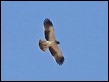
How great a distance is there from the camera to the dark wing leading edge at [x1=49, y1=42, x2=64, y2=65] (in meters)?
32.8

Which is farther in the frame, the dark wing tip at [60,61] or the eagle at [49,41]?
the dark wing tip at [60,61]

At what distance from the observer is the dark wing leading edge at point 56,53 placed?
108 ft

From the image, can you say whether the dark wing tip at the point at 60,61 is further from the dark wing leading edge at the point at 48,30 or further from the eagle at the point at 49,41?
the dark wing leading edge at the point at 48,30

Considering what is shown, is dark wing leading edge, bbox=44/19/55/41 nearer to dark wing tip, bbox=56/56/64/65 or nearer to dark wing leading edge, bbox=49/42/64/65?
dark wing leading edge, bbox=49/42/64/65

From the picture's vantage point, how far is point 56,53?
3312 cm

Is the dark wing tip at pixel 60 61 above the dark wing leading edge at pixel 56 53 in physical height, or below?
below

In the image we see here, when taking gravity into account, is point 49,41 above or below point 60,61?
above

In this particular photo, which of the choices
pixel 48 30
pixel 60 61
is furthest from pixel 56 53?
pixel 48 30

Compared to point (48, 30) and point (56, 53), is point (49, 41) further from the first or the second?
point (56, 53)

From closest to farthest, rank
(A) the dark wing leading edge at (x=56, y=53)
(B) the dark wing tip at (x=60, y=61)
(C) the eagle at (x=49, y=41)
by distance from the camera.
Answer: (C) the eagle at (x=49, y=41) → (A) the dark wing leading edge at (x=56, y=53) → (B) the dark wing tip at (x=60, y=61)

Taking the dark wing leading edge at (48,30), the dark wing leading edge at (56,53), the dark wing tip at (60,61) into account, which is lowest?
the dark wing tip at (60,61)

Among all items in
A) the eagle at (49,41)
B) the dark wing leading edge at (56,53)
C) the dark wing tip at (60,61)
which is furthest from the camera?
the dark wing tip at (60,61)

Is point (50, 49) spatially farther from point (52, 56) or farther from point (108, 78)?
point (108, 78)

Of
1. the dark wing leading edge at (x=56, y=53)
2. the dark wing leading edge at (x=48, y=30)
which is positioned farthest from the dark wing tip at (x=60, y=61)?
the dark wing leading edge at (x=48, y=30)
